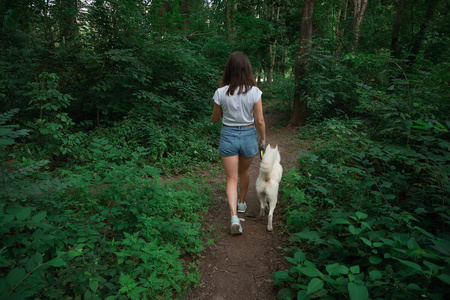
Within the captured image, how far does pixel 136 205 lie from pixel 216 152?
12.7 feet

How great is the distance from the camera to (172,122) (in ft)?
23.4

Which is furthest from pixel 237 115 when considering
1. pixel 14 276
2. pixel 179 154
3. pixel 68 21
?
pixel 68 21

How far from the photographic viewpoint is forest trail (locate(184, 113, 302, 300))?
2502 millimetres

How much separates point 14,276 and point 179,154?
4.51 metres

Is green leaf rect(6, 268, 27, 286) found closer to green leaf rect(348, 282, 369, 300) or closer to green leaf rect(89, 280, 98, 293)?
green leaf rect(89, 280, 98, 293)

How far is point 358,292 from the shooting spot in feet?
5.20

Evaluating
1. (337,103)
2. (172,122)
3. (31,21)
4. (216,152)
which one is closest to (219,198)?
(216,152)

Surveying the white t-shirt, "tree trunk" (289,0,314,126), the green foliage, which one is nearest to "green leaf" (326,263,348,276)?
the green foliage

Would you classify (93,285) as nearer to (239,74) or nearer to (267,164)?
(267,164)

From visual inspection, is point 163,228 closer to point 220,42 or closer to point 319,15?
point 220,42

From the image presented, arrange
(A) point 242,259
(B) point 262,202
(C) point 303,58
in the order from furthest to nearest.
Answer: (C) point 303,58 < (B) point 262,202 < (A) point 242,259

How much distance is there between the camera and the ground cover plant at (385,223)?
1697mm

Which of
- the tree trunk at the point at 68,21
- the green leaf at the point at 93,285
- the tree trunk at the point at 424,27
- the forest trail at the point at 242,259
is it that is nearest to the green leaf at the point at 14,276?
the green leaf at the point at 93,285

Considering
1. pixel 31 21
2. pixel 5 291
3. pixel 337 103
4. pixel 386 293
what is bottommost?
pixel 386 293
